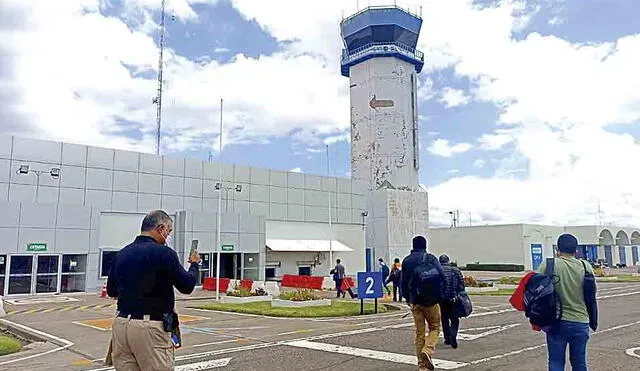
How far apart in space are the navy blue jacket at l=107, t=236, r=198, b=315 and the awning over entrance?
1357 inches

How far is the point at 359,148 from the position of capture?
55.6 m

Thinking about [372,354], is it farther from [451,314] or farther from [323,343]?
[451,314]

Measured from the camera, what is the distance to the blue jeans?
5445 mm

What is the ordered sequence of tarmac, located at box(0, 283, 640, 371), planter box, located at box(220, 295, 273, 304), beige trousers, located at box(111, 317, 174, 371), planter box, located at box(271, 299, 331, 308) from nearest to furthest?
1. beige trousers, located at box(111, 317, 174, 371)
2. tarmac, located at box(0, 283, 640, 371)
3. planter box, located at box(271, 299, 331, 308)
4. planter box, located at box(220, 295, 273, 304)

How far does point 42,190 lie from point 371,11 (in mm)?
40189

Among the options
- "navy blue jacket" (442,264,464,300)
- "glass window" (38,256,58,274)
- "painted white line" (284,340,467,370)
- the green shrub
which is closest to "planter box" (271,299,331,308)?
the green shrub

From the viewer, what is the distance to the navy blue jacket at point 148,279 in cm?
435

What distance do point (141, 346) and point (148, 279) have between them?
0.53m

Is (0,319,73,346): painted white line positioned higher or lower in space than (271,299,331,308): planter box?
lower

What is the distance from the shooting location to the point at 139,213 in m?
33.5

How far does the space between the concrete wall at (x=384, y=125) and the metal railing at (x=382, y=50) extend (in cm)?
93

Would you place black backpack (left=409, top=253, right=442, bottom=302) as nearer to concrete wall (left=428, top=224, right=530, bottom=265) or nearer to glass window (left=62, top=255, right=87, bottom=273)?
glass window (left=62, top=255, right=87, bottom=273)

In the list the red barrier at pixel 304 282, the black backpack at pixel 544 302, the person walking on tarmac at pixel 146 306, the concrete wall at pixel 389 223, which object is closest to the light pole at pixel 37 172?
the red barrier at pixel 304 282

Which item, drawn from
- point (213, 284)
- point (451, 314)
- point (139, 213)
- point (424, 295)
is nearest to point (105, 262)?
point (139, 213)
